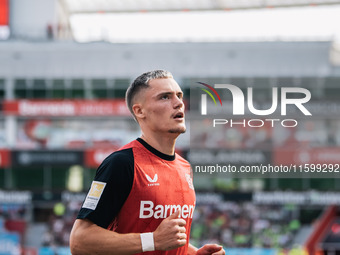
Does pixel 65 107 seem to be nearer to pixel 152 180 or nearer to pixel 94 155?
pixel 94 155

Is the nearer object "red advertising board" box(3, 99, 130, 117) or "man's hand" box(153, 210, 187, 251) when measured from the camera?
"man's hand" box(153, 210, 187, 251)

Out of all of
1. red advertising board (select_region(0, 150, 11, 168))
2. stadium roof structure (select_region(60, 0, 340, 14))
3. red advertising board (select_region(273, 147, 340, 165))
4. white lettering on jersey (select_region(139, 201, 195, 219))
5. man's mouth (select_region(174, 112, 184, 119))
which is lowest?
red advertising board (select_region(0, 150, 11, 168))

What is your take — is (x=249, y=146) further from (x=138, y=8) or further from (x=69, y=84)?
(x=138, y=8)

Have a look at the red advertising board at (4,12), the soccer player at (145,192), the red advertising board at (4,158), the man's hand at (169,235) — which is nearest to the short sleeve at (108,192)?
the soccer player at (145,192)

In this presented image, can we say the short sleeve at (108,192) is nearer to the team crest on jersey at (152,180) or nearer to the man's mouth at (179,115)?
the team crest on jersey at (152,180)

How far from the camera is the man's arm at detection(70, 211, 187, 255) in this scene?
249 cm

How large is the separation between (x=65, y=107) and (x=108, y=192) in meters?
26.8

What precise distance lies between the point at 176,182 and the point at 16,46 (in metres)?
27.6

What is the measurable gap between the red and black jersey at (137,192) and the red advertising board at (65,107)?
25710 mm

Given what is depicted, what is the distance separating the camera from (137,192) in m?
2.64

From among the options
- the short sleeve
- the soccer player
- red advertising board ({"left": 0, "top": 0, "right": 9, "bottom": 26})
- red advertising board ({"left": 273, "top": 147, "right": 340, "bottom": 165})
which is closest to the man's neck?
the soccer player

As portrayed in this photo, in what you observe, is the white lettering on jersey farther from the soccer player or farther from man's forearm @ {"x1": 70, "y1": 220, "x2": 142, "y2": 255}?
man's forearm @ {"x1": 70, "y1": 220, "x2": 142, "y2": 255}

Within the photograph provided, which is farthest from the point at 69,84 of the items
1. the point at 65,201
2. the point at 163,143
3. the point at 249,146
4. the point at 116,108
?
the point at 163,143

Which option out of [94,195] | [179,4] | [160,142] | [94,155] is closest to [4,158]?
[94,155]
